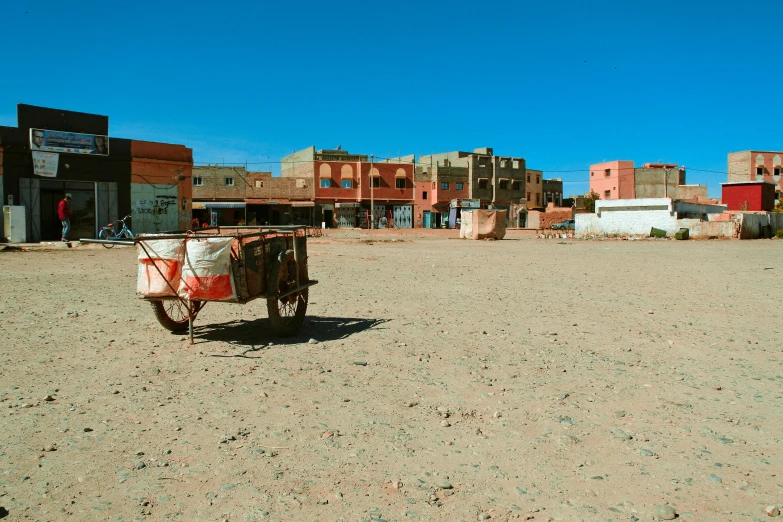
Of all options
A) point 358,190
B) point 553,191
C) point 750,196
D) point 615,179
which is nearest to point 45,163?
point 358,190

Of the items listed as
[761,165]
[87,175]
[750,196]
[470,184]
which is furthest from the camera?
[761,165]

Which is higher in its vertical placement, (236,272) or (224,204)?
(224,204)

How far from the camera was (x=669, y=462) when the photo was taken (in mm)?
3717

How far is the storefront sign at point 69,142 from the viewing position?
2614cm

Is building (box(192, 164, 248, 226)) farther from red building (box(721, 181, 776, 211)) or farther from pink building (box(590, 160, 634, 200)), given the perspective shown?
pink building (box(590, 160, 634, 200))

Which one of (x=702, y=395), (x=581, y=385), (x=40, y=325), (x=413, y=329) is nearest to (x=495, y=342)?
(x=413, y=329)

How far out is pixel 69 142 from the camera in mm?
27125

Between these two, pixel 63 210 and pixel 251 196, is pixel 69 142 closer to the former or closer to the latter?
pixel 63 210

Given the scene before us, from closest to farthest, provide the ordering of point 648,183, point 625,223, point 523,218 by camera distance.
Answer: point 625,223
point 523,218
point 648,183

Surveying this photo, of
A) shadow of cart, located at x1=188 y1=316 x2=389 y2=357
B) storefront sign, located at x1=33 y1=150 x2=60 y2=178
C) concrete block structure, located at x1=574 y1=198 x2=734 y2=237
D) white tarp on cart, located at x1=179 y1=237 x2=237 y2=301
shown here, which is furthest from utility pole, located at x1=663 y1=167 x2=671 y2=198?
white tarp on cart, located at x1=179 y1=237 x2=237 y2=301

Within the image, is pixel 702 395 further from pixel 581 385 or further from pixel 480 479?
pixel 480 479

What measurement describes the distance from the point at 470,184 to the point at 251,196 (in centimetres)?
2799

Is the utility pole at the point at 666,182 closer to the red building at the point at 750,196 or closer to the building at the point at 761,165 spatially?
the building at the point at 761,165

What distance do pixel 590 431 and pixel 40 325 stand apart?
264 inches
